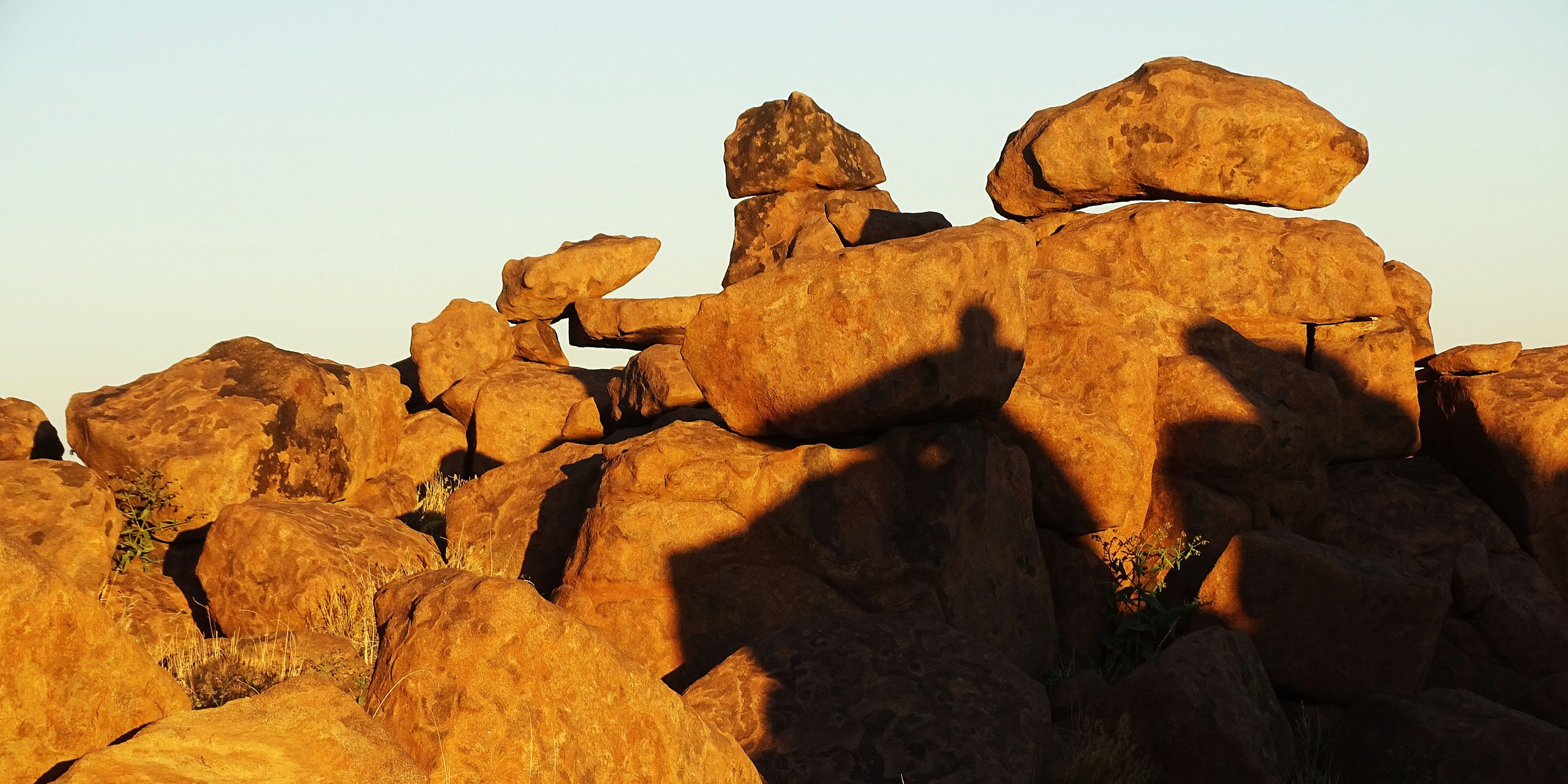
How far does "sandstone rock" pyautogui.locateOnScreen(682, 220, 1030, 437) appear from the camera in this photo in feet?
28.9

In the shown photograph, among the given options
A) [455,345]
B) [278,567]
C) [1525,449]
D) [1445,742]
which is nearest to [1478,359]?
[1525,449]

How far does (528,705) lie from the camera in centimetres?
525

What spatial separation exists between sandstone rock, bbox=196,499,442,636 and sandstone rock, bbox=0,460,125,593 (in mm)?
885

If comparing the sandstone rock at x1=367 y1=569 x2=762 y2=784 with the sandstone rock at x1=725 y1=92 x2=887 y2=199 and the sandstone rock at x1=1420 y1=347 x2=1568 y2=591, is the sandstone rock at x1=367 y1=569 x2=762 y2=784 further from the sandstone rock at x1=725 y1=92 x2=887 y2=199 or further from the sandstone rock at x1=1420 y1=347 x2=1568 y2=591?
the sandstone rock at x1=725 y1=92 x2=887 y2=199

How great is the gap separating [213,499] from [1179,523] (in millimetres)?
8784

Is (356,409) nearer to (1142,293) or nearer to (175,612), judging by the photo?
(175,612)

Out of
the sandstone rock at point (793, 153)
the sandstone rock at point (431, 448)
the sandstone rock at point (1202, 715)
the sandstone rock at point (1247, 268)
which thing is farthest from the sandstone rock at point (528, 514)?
the sandstone rock at point (793, 153)

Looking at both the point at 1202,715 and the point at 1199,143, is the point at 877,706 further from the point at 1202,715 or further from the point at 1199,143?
the point at 1199,143

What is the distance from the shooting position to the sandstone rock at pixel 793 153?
20.2 m

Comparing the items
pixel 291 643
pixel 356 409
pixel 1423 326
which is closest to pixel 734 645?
pixel 291 643

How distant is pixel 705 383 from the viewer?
9.46m

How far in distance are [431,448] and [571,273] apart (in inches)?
123

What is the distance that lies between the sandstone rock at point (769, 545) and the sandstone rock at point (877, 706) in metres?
1.67

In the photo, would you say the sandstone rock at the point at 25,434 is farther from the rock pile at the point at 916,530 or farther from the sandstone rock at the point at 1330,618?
the sandstone rock at the point at 1330,618
